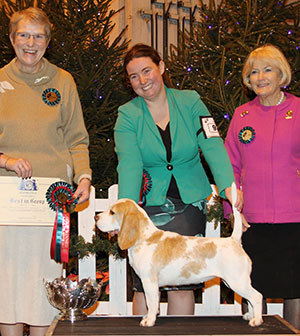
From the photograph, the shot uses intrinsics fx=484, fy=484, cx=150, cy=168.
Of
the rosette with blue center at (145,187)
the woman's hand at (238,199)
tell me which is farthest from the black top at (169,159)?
the woman's hand at (238,199)

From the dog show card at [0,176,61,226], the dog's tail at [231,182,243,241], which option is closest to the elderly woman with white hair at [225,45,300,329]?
the dog's tail at [231,182,243,241]

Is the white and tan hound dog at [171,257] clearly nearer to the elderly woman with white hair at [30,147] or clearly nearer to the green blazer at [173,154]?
the green blazer at [173,154]

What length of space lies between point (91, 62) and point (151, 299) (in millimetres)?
2619

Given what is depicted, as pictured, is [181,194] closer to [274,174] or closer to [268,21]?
[274,174]

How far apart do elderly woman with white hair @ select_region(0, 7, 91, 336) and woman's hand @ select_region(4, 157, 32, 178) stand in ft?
0.06

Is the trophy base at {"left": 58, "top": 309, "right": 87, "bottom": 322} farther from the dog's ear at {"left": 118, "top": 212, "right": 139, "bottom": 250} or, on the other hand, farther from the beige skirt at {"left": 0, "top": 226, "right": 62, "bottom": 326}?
the dog's ear at {"left": 118, "top": 212, "right": 139, "bottom": 250}

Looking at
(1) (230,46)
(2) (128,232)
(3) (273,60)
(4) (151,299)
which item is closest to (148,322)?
(4) (151,299)

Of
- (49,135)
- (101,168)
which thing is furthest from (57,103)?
(101,168)

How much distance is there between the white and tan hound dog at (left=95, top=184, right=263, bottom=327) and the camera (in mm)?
2230

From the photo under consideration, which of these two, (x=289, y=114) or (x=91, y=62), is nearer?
(x=289, y=114)

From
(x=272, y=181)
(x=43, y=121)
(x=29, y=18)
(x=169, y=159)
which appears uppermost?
(x=29, y=18)

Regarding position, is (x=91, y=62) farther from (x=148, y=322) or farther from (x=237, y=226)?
(x=148, y=322)

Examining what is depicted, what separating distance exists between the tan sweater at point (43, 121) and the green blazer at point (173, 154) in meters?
0.25

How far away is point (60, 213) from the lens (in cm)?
255
